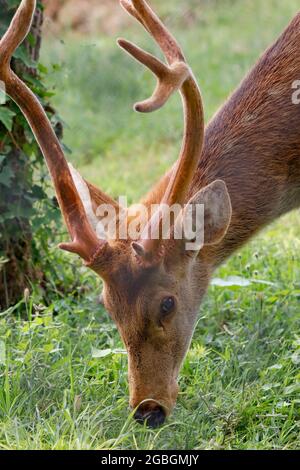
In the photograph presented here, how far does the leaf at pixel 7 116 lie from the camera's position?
539 cm

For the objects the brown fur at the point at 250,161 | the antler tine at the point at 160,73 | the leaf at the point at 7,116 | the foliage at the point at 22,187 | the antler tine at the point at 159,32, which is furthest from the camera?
the foliage at the point at 22,187

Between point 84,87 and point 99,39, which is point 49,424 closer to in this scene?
point 84,87

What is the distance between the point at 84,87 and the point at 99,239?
21.0 ft

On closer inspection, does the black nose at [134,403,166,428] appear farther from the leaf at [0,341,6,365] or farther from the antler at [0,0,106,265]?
the leaf at [0,341,6,365]

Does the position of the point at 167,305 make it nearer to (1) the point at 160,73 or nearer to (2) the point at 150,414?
(2) the point at 150,414

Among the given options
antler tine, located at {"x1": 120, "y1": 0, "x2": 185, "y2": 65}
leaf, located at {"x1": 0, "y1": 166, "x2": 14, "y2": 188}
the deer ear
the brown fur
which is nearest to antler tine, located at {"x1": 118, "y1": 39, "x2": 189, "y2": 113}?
antler tine, located at {"x1": 120, "y1": 0, "x2": 185, "y2": 65}

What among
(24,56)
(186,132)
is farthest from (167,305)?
(24,56)

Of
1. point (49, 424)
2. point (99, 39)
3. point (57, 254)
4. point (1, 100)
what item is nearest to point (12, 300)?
point (57, 254)

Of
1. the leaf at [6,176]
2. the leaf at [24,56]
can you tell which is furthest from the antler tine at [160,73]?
the leaf at [6,176]

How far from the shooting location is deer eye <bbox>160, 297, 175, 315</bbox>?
4.46m

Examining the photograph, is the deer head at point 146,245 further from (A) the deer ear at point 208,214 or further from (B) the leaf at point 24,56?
(B) the leaf at point 24,56

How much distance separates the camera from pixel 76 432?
427cm

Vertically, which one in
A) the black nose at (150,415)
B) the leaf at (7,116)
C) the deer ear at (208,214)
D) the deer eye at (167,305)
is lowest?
the black nose at (150,415)

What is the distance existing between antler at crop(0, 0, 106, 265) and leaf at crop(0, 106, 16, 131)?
1.01m
